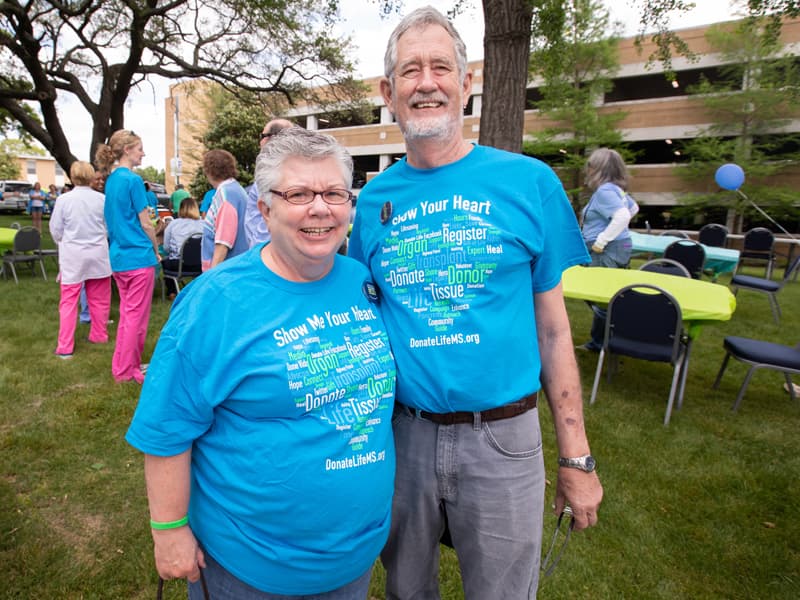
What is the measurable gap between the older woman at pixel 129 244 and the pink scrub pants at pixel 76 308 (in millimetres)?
931

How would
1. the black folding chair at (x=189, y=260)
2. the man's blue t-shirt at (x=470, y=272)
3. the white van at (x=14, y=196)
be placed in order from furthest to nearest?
1. the white van at (x=14, y=196)
2. the black folding chair at (x=189, y=260)
3. the man's blue t-shirt at (x=470, y=272)

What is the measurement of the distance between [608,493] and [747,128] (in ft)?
84.6

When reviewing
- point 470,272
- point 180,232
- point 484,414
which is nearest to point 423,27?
point 470,272

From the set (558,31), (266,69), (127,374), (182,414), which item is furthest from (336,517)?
(266,69)

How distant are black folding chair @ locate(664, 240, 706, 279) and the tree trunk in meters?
4.67

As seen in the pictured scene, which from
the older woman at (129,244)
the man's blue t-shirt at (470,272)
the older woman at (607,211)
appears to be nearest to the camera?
the man's blue t-shirt at (470,272)

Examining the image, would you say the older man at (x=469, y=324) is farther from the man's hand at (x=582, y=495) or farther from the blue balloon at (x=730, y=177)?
the blue balloon at (x=730, y=177)

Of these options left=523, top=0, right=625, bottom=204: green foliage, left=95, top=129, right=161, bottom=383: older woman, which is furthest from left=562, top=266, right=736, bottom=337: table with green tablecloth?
left=523, top=0, right=625, bottom=204: green foliage

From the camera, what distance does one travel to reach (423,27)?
151 centimetres

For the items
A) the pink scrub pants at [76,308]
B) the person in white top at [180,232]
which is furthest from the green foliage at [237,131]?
the pink scrub pants at [76,308]

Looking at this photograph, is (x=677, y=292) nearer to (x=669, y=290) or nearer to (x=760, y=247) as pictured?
(x=669, y=290)

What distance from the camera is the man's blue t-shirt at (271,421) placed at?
123 cm

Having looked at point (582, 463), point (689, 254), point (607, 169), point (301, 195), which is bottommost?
point (582, 463)

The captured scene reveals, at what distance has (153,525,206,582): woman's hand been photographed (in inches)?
52.0
